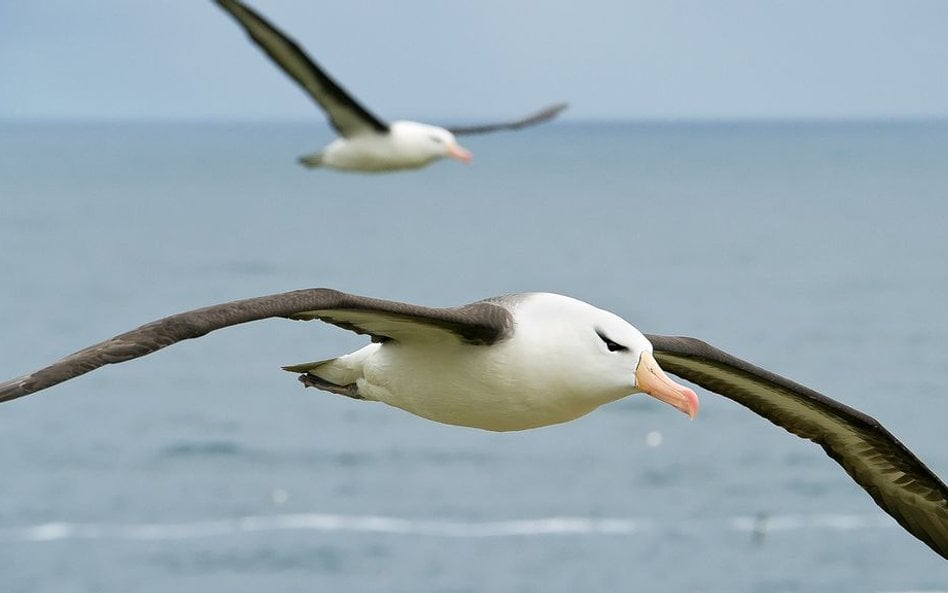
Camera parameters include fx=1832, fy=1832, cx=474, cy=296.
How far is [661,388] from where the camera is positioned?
8.62 m

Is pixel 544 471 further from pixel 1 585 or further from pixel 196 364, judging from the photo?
pixel 196 364

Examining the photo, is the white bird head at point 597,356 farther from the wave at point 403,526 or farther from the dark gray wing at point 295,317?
the wave at point 403,526

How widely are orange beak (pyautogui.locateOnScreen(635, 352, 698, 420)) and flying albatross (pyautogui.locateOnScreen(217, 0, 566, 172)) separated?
12.3 meters

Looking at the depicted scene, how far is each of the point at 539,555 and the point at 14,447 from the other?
13210 millimetres

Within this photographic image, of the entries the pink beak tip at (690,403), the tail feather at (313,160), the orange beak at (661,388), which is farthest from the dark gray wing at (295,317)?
the tail feather at (313,160)

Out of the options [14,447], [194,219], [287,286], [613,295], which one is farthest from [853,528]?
[194,219]

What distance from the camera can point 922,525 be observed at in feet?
34.8

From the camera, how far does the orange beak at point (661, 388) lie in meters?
8.57

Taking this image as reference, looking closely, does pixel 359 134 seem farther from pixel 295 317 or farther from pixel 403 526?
pixel 295 317

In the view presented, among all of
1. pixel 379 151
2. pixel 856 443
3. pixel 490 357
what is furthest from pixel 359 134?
pixel 490 357

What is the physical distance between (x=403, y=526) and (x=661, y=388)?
21.7 metres

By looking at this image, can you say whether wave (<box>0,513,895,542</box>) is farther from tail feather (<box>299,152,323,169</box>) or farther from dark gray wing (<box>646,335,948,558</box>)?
dark gray wing (<box>646,335,948,558</box>)

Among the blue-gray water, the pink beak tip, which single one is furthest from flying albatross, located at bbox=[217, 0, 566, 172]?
the pink beak tip

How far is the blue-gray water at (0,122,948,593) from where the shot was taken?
27797 mm
